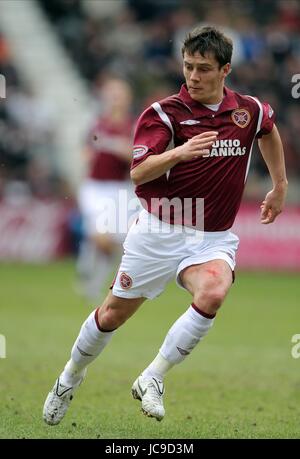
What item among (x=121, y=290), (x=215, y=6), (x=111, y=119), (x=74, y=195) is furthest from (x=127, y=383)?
(x=215, y=6)

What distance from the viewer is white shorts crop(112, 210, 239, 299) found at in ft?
23.2

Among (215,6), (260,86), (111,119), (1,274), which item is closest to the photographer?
(111,119)

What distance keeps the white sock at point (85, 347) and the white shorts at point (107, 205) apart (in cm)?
742

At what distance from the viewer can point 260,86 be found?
2166 centimetres

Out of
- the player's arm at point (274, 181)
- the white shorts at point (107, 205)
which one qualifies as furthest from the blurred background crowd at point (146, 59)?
the player's arm at point (274, 181)

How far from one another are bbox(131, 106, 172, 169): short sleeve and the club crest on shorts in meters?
0.78

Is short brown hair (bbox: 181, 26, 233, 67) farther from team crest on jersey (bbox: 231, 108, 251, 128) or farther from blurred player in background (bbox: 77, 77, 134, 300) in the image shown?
blurred player in background (bbox: 77, 77, 134, 300)

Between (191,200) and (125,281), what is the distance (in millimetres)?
723

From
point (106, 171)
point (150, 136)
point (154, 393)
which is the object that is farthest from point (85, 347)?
point (106, 171)

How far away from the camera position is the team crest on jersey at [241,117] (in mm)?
7133

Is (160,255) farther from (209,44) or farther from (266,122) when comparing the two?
(209,44)

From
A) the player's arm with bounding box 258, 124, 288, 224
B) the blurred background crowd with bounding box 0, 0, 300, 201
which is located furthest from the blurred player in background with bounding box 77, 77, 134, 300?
the player's arm with bounding box 258, 124, 288, 224
